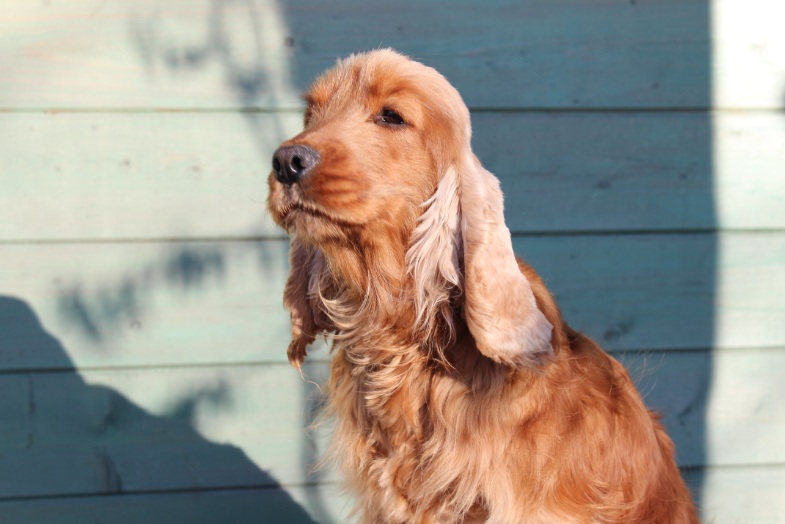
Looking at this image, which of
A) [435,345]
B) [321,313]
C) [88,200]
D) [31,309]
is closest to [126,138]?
[88,200]

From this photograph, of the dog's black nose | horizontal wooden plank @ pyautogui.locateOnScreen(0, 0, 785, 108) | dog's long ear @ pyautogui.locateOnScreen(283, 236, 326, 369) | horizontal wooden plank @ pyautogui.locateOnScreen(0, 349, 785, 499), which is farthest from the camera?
horizontal wooden plank @ pyautogui.locateOnScreen(0, 349, 785, 499)

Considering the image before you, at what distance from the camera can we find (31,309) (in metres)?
2.49

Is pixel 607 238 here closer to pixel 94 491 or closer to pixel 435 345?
pixel 435 345

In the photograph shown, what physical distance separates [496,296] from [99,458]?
1.60 meters

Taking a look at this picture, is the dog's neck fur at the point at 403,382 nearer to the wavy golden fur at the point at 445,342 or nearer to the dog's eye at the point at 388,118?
the wavy golden fur at the point at 445,342

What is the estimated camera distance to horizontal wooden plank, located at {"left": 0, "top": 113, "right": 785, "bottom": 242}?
8.10ft

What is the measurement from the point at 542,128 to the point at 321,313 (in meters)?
1.02

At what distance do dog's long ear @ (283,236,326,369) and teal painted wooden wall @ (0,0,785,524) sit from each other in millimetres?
503

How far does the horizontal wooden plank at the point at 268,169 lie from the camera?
97.2 inches

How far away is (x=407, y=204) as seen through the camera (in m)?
1.77

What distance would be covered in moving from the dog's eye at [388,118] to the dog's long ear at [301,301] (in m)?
Result: 0.43

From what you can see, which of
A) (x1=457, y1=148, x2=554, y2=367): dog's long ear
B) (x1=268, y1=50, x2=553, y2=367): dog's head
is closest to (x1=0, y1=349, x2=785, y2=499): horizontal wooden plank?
(x1=268, y1=50, x2=553, y2=367): dog's head

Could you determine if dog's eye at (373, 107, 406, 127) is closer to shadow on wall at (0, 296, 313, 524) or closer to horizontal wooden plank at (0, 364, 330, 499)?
horizontal wooden plank at (0, 364, 330, 499)

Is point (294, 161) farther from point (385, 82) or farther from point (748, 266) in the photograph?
point (748, 266)
